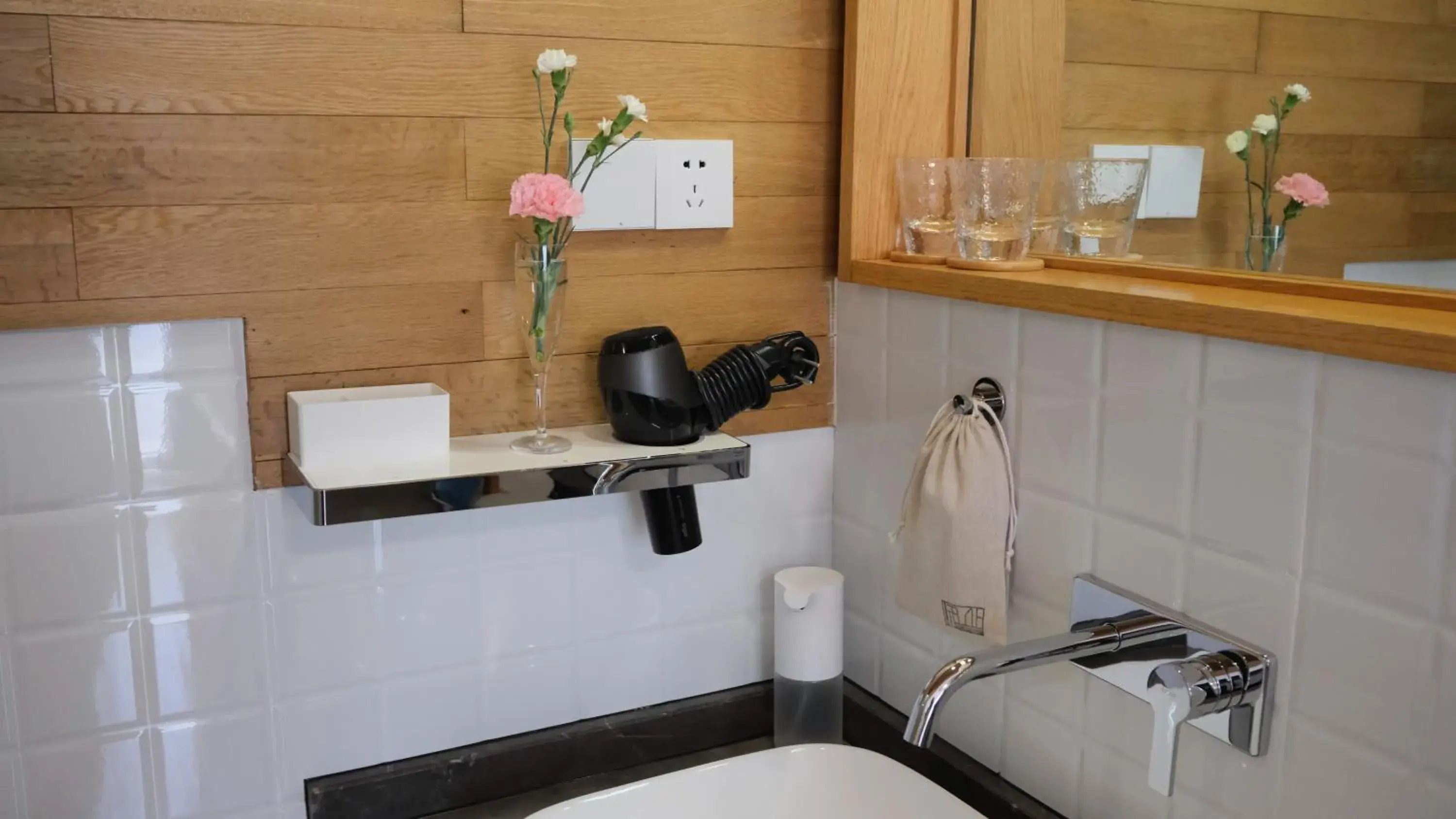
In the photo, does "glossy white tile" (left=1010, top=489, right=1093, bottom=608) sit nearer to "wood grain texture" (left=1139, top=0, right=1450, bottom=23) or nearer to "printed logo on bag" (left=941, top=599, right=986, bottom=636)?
"printed logo on bag" (left=941, top=599, right=986, bottom=636)

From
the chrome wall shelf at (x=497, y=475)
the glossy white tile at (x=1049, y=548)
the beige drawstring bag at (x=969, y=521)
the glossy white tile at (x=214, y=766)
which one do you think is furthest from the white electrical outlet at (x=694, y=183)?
the glossy white tile at (x=214, y=766)

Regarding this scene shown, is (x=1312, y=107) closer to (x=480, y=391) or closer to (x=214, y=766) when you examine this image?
(x=480, y=391)

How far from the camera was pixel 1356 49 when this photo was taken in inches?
38.4

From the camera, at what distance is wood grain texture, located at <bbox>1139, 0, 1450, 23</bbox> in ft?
3.05

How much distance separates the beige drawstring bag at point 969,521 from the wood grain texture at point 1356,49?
39cm

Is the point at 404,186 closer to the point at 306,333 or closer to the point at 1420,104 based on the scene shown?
the point at 306,333

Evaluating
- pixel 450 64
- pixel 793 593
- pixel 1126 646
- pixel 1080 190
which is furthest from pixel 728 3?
pixel 1126 646

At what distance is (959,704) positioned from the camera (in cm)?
126

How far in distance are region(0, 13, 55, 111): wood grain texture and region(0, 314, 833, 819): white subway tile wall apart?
7.7 inches

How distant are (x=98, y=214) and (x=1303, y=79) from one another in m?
1.02

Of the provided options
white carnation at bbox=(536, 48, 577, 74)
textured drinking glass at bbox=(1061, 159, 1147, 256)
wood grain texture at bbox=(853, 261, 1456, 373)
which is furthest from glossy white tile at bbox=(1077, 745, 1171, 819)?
white carnation at bbox=(536, 48, 577, 74)

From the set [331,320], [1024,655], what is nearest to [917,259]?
[1024,655]

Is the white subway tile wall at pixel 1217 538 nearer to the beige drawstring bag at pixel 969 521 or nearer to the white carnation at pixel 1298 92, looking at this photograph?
the beige drawstring bag at pixel 969 521

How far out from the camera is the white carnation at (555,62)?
43.8 inches
